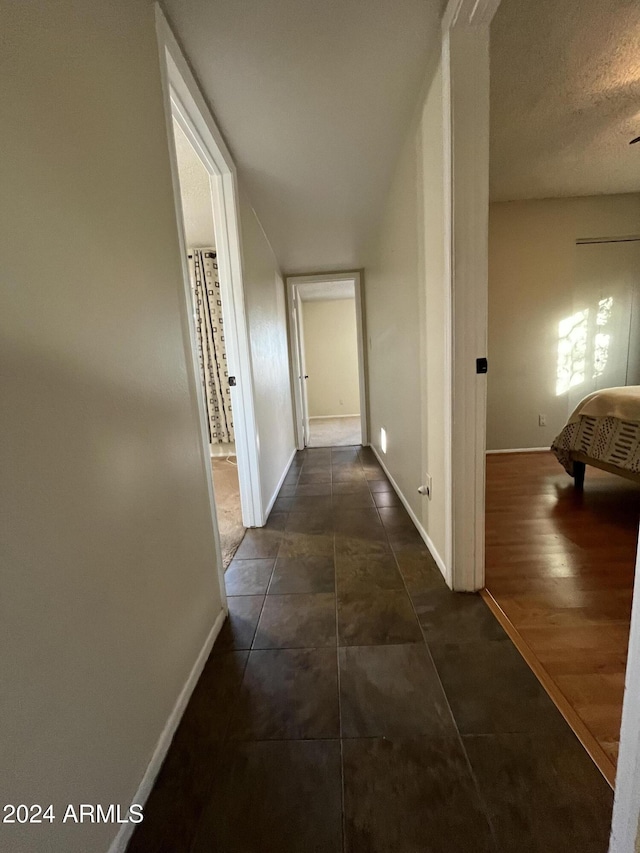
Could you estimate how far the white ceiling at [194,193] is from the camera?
183 cm

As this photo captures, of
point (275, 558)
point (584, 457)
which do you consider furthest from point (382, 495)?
point (584, 457)

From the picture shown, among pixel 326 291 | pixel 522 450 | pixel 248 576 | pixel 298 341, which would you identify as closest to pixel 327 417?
pixel 326 291

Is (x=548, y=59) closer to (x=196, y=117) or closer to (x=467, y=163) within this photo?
(x=467, y=163)

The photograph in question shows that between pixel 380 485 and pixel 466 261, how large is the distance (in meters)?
1.93

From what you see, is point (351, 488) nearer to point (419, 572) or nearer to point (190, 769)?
point (419, 572)

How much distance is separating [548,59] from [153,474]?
2529 millimetres

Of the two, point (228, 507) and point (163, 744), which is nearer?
point (163, 744)

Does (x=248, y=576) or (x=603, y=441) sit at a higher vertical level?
(x=603, y=441)

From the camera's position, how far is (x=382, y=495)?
2627 mm

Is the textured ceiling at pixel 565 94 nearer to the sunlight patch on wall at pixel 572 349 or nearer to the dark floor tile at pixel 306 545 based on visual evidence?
the sunlight patch on wall at pixel 572 349

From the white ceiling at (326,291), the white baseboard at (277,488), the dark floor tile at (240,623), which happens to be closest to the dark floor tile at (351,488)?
the white baseboard at (277,488)

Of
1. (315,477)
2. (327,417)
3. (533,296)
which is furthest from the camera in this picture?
(327,417)

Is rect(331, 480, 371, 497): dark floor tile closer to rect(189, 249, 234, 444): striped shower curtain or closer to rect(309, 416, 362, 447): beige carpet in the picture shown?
rect(309, 416, 362, 447): beige carpet

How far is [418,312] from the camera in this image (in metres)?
1.80
